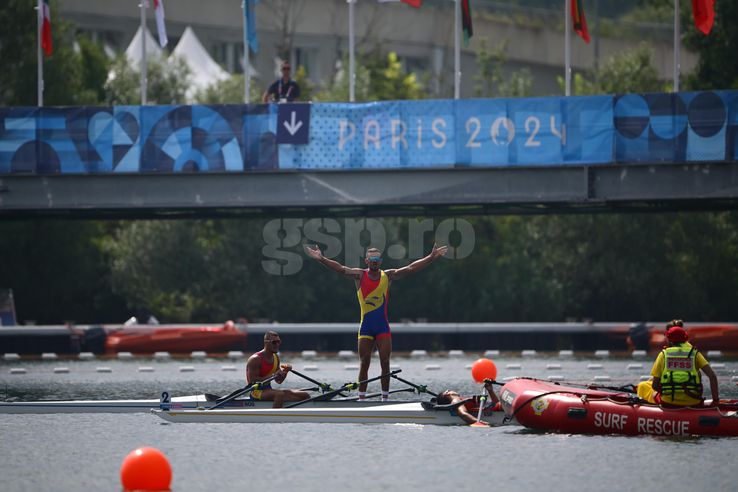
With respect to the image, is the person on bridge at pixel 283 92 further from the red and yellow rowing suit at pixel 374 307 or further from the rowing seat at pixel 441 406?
the rowing seat at pixel 441 406

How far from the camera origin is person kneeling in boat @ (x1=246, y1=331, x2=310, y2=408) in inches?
850

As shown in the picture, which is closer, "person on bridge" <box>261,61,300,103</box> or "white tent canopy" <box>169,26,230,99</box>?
"person on bridge" <box>261,61,300,103</box>

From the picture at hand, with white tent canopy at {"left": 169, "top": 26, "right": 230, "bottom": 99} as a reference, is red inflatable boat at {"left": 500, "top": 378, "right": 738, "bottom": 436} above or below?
below

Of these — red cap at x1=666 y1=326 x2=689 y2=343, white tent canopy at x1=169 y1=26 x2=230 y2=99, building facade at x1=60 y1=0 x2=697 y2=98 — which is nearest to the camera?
red cap at x1=666 y1=326 x2=689 y2=343

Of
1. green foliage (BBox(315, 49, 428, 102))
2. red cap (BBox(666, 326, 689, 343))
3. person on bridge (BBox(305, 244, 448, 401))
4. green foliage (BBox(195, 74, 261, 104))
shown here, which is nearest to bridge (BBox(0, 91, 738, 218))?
person on bridge (BBox(305, 244, 448, 401))

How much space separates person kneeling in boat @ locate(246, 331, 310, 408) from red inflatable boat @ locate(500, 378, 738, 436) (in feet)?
11.5

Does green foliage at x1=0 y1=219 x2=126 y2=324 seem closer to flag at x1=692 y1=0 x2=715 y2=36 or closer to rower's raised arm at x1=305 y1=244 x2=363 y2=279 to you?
flag at x1=692 y1=0 x2=715 y2=36

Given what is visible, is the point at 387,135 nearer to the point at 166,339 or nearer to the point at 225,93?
the point at 166,339

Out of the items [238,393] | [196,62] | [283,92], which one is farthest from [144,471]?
[196,62]

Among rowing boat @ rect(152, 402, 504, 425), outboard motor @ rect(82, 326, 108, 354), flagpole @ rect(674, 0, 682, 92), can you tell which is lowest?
outboard motor @ rect(82, 326, 108, 354)

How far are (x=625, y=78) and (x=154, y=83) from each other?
68.9 ft

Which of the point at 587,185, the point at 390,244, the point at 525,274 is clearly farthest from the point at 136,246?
the point at 587,185

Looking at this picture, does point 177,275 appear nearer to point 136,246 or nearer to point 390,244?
point 136,246

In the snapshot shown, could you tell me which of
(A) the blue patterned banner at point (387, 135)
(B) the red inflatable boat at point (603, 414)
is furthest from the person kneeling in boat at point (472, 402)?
(A) the blue patterned banner at point (387, 135)
